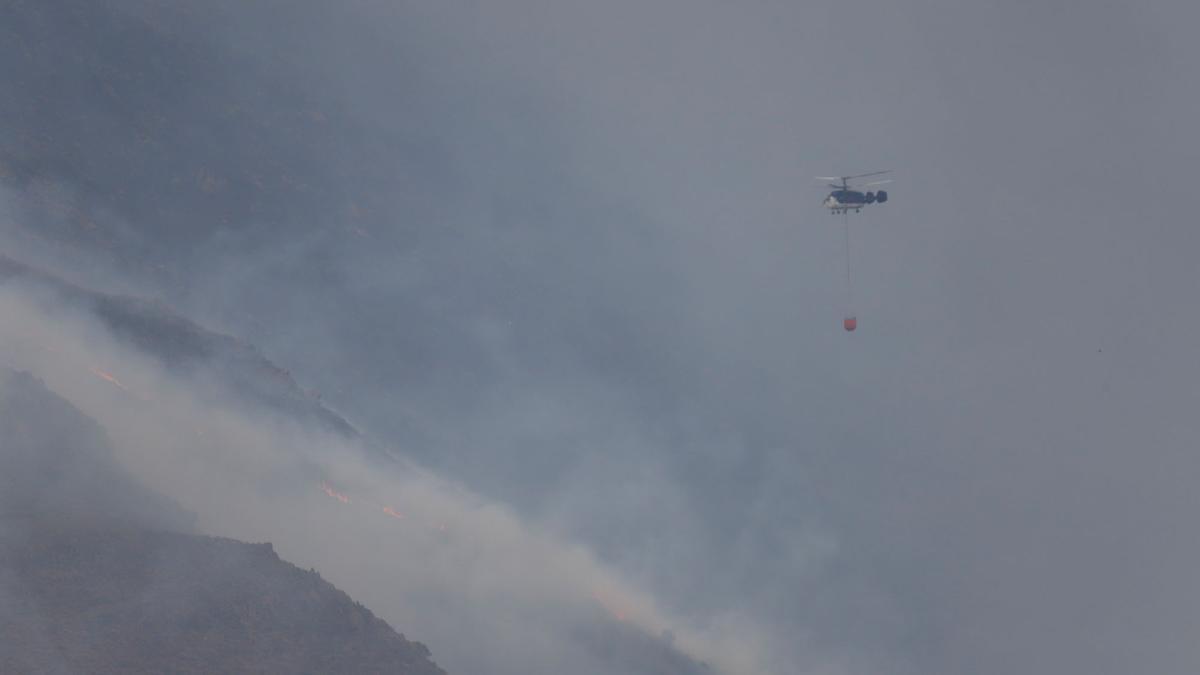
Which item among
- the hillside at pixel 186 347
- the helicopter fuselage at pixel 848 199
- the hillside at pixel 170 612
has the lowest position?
the hillside at pixel 170 612

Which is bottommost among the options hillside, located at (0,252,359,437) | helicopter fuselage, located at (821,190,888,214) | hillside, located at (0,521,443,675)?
hillside, located at (0,521,443,675)

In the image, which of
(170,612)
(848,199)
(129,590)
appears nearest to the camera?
(170,612)

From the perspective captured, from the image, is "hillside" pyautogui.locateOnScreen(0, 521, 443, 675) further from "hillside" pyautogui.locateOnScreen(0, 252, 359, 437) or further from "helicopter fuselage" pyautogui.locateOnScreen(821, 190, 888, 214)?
"helicopter fuselage" pyautogui.locateOnScreen(821, 190, 888, 214)

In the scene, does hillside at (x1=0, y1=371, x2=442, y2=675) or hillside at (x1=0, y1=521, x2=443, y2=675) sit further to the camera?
hillside at (x1=0, y1=371, x2=442, y2=675)

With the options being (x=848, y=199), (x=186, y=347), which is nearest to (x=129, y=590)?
(x=186, y=347)

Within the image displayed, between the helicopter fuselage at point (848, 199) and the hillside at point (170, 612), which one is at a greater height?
the helicopter fuselage at point (848, 199)

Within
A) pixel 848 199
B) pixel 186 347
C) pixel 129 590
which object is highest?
pixel 848 199

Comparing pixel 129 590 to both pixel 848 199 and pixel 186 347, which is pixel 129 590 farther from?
pixel 848 199

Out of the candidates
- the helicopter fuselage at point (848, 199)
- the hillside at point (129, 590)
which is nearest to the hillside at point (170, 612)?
the hillside at point (129, 590)

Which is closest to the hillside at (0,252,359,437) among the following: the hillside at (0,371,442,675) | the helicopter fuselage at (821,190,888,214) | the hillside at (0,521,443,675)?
the hillside at (0,371,442,675)

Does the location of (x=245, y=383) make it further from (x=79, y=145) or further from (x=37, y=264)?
(x=79, y=145)

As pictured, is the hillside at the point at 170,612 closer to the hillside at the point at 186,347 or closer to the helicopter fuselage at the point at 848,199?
the hillside at the point at 186,347
